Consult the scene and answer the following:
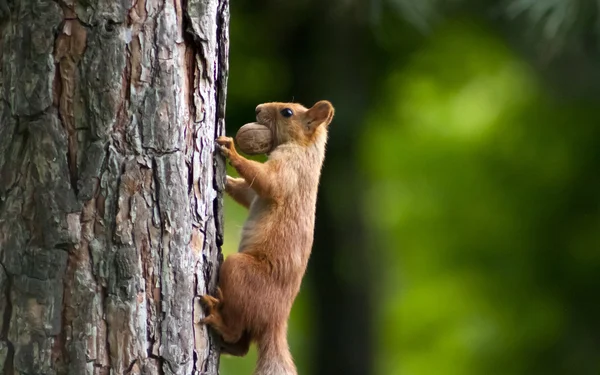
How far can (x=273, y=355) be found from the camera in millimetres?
3584

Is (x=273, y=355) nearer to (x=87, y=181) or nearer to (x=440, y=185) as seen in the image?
(x=87, y=181)

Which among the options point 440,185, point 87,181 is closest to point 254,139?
point 87,181

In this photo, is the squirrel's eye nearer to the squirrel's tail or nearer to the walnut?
the walnut

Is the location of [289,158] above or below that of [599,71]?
below

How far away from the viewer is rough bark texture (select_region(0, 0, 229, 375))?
2.99m

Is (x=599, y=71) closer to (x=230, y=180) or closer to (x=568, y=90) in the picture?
(x=568, y=90)

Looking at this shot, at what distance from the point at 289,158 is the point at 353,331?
453 cm

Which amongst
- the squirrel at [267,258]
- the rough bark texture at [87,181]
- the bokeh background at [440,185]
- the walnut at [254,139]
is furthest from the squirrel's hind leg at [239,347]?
the bokeh background at [440,185]

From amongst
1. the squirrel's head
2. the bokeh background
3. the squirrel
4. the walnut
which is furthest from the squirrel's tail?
the bokeh background

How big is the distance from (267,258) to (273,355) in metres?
0.34

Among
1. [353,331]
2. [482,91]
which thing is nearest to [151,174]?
[353,331]

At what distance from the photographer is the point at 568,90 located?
28.5 feet

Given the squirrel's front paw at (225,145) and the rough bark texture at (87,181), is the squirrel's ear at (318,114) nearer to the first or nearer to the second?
the squirrel's front paw at (225,145)

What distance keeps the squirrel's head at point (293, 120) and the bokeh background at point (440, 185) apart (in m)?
2.74
